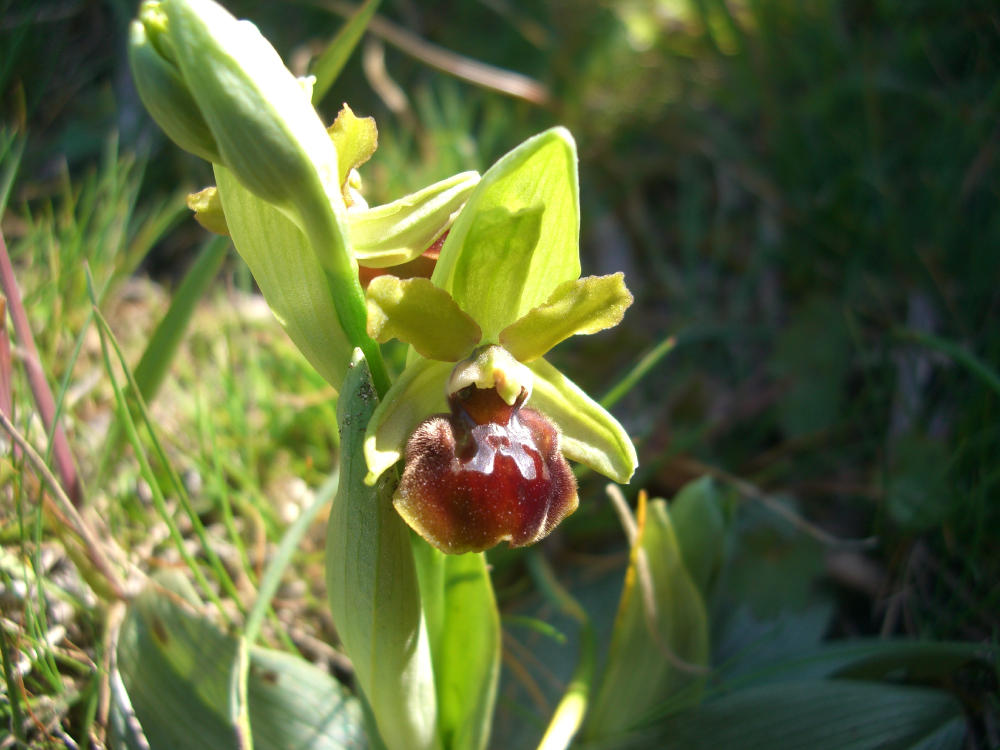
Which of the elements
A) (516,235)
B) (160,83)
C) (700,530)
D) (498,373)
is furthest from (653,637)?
(160,83)

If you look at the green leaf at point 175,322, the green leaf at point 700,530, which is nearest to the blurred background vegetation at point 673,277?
the green leaf at point 175,322

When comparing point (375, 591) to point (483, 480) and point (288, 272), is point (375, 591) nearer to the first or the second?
point (483, 480)

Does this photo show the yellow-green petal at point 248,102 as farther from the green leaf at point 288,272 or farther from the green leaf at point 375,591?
the green leaf at point 375,591

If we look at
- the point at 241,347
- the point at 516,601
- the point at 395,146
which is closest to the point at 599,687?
the point at 516,601

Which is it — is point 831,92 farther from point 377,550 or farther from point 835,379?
point 377,550

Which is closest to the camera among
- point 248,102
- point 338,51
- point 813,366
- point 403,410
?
point 248,102

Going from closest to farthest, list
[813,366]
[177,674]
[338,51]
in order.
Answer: [177,674]
[338,51]
[813,366]

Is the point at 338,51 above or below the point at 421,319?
above
